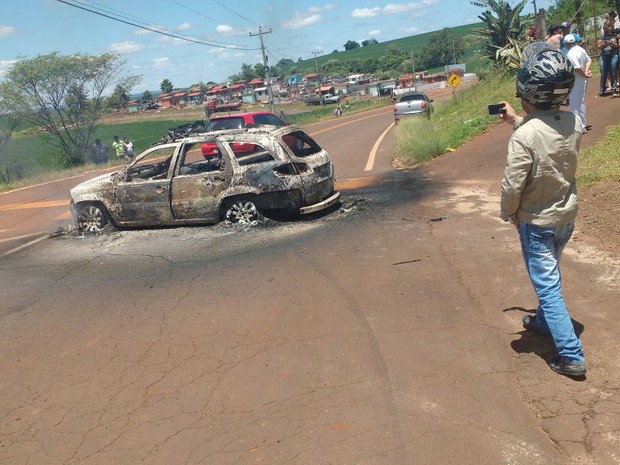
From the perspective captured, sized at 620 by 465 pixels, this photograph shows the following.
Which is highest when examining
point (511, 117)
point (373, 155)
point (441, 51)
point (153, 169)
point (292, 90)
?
point (441, 51)

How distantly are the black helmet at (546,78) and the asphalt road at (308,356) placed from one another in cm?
176

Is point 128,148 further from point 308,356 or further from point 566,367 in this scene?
point 566,367

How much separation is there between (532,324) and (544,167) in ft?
4.43

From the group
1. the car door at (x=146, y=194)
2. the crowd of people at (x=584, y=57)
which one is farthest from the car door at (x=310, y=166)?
the crowd of people at (x=584, y=57)

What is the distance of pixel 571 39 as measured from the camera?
10.1 meters

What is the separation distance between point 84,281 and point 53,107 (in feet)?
111

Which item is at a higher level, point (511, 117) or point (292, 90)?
point (292, 90)

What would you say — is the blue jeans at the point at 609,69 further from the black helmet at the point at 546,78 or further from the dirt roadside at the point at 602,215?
the black helmet at the point at 546,78

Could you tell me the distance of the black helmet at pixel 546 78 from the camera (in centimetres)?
360

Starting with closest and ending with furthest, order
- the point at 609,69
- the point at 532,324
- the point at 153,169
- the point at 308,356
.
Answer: the point at 532,324 → the point at 308,356 → the point at 153,169 → the point at 609,69

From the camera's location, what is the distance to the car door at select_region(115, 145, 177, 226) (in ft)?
30.7

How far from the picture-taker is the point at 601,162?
28.2 feet

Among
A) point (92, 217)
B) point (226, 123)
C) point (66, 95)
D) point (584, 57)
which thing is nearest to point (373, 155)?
point (226, 123)

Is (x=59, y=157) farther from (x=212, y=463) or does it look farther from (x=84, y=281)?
(x=212, y=463)
